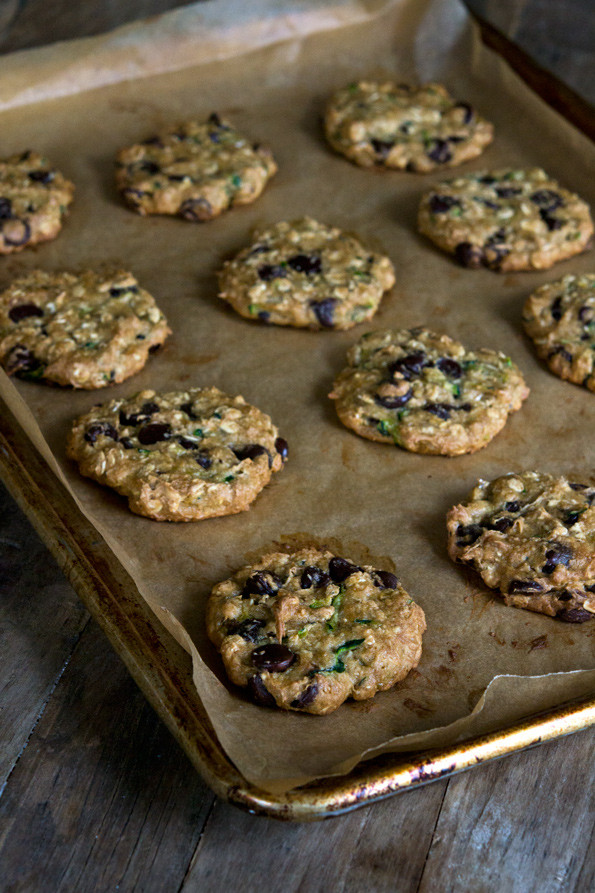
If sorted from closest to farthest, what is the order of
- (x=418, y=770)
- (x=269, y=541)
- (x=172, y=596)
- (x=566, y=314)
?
(x=418, y=770)
(x=172, y=596)
(x=269, y=541)
(x=566, y=314)

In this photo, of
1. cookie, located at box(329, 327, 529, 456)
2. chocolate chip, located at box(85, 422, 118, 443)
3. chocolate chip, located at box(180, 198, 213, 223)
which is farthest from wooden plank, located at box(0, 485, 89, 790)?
chocolate chip, located at box(180, 198, 213, 223)

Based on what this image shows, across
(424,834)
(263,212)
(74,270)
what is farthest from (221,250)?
(424,834)

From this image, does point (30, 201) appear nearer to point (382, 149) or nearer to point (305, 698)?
point (382, 149)

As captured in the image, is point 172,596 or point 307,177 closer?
point 172,596

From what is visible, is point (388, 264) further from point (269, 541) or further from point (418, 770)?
point (418, 770)

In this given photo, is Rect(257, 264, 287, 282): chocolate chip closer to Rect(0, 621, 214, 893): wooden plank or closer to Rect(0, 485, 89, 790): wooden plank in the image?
Rect(0, 485, 89, 790): wooden plank

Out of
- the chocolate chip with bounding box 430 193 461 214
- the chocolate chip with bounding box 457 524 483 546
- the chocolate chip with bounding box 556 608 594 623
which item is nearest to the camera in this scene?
the chocolate chip with bounding box 556 608 594 623
